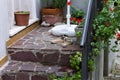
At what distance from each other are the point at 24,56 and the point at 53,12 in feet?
6.92

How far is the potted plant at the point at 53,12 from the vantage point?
5.96 metres

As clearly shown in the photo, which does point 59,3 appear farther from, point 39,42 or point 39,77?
point 39,77

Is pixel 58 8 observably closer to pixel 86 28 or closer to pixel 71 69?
pixel 71 69

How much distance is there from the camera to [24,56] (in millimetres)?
4059

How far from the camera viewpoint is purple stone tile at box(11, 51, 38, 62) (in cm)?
404

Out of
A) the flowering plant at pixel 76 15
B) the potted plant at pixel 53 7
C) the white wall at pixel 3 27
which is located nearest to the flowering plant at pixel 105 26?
the white wall at pixel 3 27

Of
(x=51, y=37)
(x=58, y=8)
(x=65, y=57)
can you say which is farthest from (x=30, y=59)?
(x=58, y=8)

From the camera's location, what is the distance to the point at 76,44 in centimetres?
424

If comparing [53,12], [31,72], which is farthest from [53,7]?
[31,72]

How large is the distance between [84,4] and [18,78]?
3042mm

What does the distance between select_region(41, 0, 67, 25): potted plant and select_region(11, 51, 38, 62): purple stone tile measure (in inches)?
77.8

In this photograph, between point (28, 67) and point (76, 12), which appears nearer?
point (28, 67)

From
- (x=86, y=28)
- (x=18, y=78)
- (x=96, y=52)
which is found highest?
(x=86, y=28)

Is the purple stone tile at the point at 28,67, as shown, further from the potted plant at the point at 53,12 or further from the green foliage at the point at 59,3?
the green foliage at the point at 59,3
